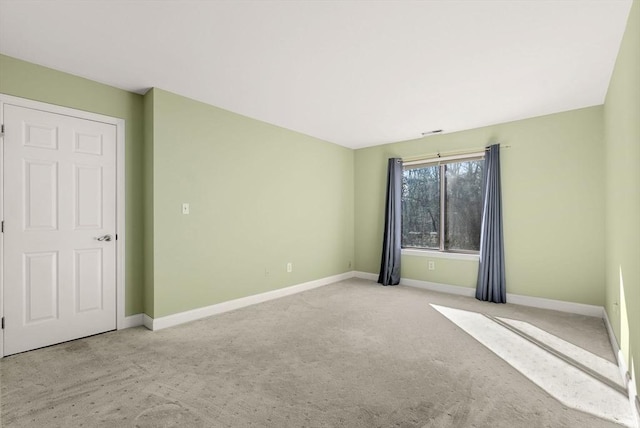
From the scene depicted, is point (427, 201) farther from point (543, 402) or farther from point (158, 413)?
point (158, 413)

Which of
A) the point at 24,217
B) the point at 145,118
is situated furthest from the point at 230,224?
the point at 24,217

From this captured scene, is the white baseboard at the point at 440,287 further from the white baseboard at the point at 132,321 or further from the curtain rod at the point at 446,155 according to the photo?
the white baseboard at the point at 132,321

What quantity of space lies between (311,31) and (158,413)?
2721 millimetres

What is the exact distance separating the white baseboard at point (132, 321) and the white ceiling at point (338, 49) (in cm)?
245

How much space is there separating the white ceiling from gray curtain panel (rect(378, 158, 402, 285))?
1716mm

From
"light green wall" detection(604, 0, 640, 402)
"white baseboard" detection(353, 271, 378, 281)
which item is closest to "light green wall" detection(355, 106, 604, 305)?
"light green wall" detection(604, 0, 640, 402)

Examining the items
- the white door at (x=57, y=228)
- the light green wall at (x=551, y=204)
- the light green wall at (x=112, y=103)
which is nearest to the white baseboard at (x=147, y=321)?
the light green wall at (x=112, y=103)

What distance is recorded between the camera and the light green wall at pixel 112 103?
2666 mm

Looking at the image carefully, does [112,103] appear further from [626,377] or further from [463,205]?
[626,377]

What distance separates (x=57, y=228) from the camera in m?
2.87

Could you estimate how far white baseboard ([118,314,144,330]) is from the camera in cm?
323

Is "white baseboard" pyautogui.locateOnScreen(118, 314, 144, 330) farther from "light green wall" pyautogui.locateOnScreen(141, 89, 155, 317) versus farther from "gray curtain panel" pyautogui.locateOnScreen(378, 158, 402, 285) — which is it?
"gray curtain panel" pyautogui.locateOnScreen(378, 158, 402, 285)

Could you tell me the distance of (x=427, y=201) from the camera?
523 cm

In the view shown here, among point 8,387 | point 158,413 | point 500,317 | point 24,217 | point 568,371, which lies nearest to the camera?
point 158,413
